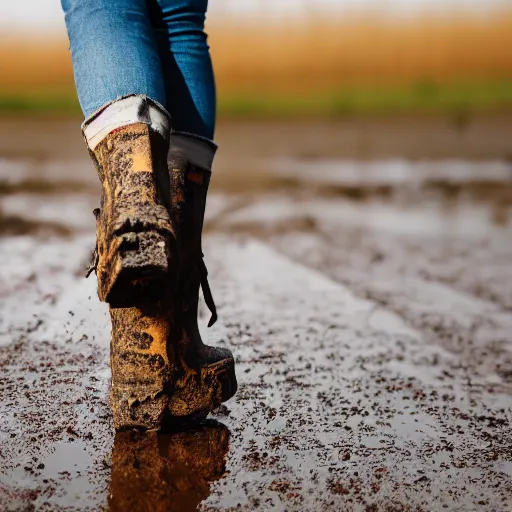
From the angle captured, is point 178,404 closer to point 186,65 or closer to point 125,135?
point 125,135

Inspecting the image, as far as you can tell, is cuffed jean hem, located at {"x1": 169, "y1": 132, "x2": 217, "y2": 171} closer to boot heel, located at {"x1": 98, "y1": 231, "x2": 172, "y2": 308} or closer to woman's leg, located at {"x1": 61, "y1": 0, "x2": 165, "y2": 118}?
woman's leg, located at {"x1": 61, "y1": 0, "x2": 165, "y2": 118}

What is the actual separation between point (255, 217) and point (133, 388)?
247 cm

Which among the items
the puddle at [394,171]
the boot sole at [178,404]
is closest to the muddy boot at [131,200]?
the boot sole at [178,404]

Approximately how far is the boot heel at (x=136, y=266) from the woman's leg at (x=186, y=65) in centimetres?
41

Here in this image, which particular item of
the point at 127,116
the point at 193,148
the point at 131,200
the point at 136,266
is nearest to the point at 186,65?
the point at 193,148

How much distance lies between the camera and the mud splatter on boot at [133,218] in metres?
1.17

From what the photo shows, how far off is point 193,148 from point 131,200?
0.30 m

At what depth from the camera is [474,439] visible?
1.44 metres

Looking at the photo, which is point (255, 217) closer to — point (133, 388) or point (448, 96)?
point (133, 388)

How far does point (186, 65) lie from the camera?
5.09ft

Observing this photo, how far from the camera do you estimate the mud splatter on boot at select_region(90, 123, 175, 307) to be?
1.17 m

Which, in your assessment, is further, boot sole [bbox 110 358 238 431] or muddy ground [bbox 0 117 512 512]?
boot sole [bbox 110 358 238 431]

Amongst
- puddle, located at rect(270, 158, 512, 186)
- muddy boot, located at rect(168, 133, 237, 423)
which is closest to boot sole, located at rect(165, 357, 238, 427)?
A: muddy boot, located at rect(168, 133, 237, 423)

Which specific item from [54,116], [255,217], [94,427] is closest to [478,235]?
[255,217]
